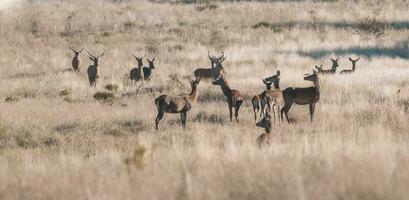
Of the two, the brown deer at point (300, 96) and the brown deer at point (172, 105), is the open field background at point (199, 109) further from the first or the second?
the brown deer at point (300, 96)

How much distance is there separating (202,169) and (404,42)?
29.0 metres

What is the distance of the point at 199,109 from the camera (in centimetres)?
1791

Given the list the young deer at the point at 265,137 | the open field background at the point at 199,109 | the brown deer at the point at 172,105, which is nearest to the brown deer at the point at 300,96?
the open field background at the point at 199,109

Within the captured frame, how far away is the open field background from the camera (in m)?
7.34

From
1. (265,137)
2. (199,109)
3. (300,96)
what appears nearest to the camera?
(265,137)

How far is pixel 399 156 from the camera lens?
8250 mm

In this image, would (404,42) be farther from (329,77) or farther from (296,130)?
(296,130)

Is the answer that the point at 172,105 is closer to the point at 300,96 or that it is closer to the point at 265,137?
the point at 300,96

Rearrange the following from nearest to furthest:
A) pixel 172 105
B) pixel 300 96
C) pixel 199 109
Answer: pixel 172 105 → pixel 300 96 → pixel 199 109

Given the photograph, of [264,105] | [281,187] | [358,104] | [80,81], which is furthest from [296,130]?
[80,81]

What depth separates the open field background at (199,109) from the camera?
7344 mm

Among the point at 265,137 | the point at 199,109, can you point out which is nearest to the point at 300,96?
the point at 199,109

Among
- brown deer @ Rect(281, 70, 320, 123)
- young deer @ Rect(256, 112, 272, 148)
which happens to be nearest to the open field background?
→ young deer @ Rect(256, 112, 272, 148)

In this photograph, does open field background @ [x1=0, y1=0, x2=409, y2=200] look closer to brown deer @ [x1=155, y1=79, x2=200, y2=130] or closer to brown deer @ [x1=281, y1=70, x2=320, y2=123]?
brown deer @ [x1=155, y1=79, x2=200, y2=130]
